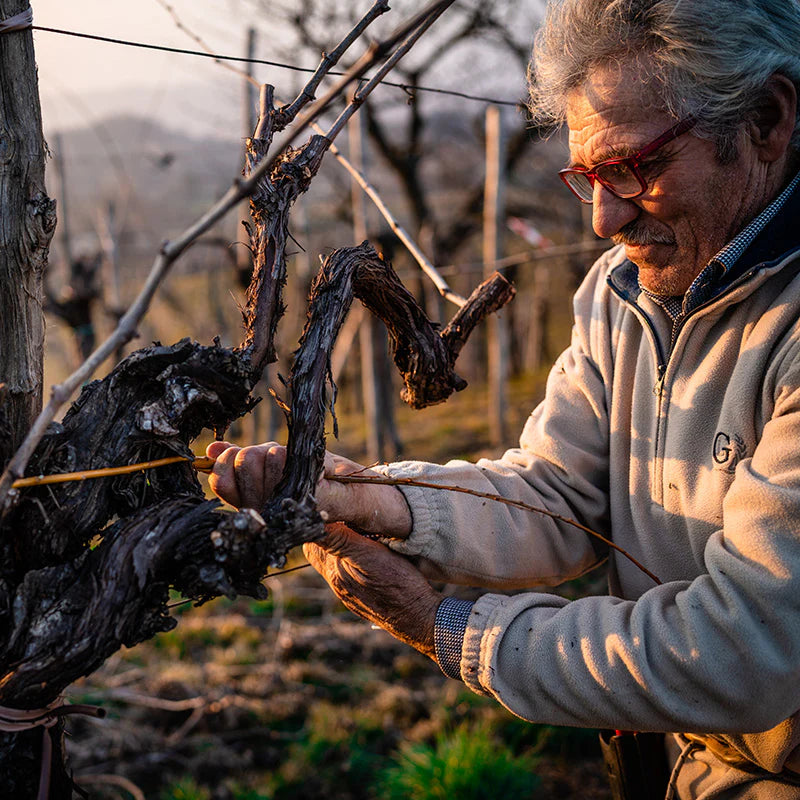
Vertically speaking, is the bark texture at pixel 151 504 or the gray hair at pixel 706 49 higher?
the gray hair at pixel 706 49

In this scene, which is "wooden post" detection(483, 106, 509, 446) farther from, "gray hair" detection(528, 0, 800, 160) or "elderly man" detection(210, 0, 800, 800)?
"gray hair" detection(528, 0, 800, 160)

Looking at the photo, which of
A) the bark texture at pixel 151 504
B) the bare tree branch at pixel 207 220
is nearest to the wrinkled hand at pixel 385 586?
the bark texture at pixel 151 504

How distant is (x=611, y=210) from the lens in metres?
1.47

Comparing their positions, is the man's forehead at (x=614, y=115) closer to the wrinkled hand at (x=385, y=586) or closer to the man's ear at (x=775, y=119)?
the man's ear at (x=775, y=119)

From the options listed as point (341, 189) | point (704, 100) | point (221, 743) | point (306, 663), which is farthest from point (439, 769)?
point (341, 189)

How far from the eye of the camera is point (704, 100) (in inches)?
52.7

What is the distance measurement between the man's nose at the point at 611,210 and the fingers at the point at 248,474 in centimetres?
81

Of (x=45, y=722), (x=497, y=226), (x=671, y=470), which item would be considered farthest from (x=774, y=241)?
(x=497, y=226)

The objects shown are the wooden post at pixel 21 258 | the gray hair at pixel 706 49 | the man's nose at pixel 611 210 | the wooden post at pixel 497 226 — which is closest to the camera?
the wooden post at pixel 21 258

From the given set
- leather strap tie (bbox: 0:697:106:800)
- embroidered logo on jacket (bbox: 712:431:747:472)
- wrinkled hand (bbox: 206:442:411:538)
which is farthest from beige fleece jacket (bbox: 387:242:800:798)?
leather strap tie (bbox: 0:697:106:800)

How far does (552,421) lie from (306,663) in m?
2.66

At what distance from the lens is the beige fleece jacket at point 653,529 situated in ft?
3.90

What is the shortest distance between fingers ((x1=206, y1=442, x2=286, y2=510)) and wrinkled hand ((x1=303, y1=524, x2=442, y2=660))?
0.16 metres

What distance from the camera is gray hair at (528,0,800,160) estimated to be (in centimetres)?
133
